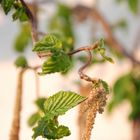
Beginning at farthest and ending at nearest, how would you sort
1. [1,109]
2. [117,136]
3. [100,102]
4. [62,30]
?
[117,136]
[1,109]
[62,30]
[100,102]

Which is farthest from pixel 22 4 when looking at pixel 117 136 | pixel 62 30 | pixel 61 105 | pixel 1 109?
pixel 117 136

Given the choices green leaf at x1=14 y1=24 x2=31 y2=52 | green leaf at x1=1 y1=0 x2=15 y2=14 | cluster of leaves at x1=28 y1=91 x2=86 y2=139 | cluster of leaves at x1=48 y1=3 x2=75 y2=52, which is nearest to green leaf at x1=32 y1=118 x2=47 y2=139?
cluster of leaves at x1=28 y1=91 x2=86 y2=139

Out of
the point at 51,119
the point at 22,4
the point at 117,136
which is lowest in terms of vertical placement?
the point at 51,119

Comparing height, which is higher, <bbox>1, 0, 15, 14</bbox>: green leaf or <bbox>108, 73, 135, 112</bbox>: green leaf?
<bbox>108, 73, 135, 112</bbox>: green leaf

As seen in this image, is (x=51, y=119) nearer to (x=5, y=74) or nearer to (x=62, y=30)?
(x=62, y=30)

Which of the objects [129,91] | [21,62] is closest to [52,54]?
[21,62]

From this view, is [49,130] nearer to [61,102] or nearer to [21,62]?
[61,102]

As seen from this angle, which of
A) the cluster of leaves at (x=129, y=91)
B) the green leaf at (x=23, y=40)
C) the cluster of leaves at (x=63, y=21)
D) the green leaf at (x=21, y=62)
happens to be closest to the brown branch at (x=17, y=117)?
the green leaf at (x=21, y=62)

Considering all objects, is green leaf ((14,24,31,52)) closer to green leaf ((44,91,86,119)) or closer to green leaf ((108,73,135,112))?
green leaf ((108,73,135,112))
